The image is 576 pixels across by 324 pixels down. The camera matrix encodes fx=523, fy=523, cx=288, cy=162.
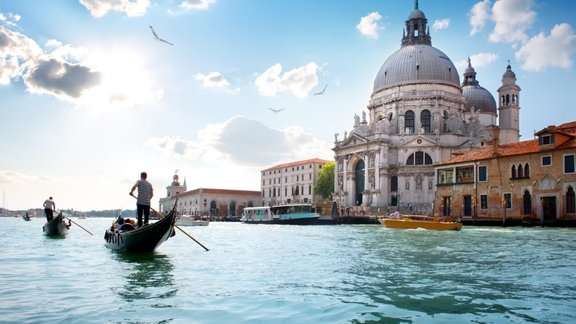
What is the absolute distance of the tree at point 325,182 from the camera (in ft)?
211

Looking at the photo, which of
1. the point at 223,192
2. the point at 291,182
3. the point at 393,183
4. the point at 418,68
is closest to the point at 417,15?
the point at 418,68

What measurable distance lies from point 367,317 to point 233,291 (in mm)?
2263

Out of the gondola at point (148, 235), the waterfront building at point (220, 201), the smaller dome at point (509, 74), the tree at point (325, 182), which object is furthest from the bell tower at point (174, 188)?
the gondola at point (148, 235)

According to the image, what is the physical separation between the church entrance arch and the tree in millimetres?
10013

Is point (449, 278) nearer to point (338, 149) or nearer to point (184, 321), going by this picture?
point (184, 321)

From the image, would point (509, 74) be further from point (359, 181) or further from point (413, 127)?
point (359, 181)

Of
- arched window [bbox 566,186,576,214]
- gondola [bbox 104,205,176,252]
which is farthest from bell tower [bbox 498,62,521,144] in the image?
gondola [bbox 104,205,176,252]

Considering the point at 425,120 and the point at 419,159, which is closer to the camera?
the point at 419,159

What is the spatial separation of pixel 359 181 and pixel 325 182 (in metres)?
11.0

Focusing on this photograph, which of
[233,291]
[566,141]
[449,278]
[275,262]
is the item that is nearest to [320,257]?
[275,262]

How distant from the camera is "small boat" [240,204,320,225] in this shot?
42.3m

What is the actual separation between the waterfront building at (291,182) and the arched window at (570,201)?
42.5 meters

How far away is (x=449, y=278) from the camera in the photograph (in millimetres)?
8312

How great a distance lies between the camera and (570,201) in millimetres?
28484
